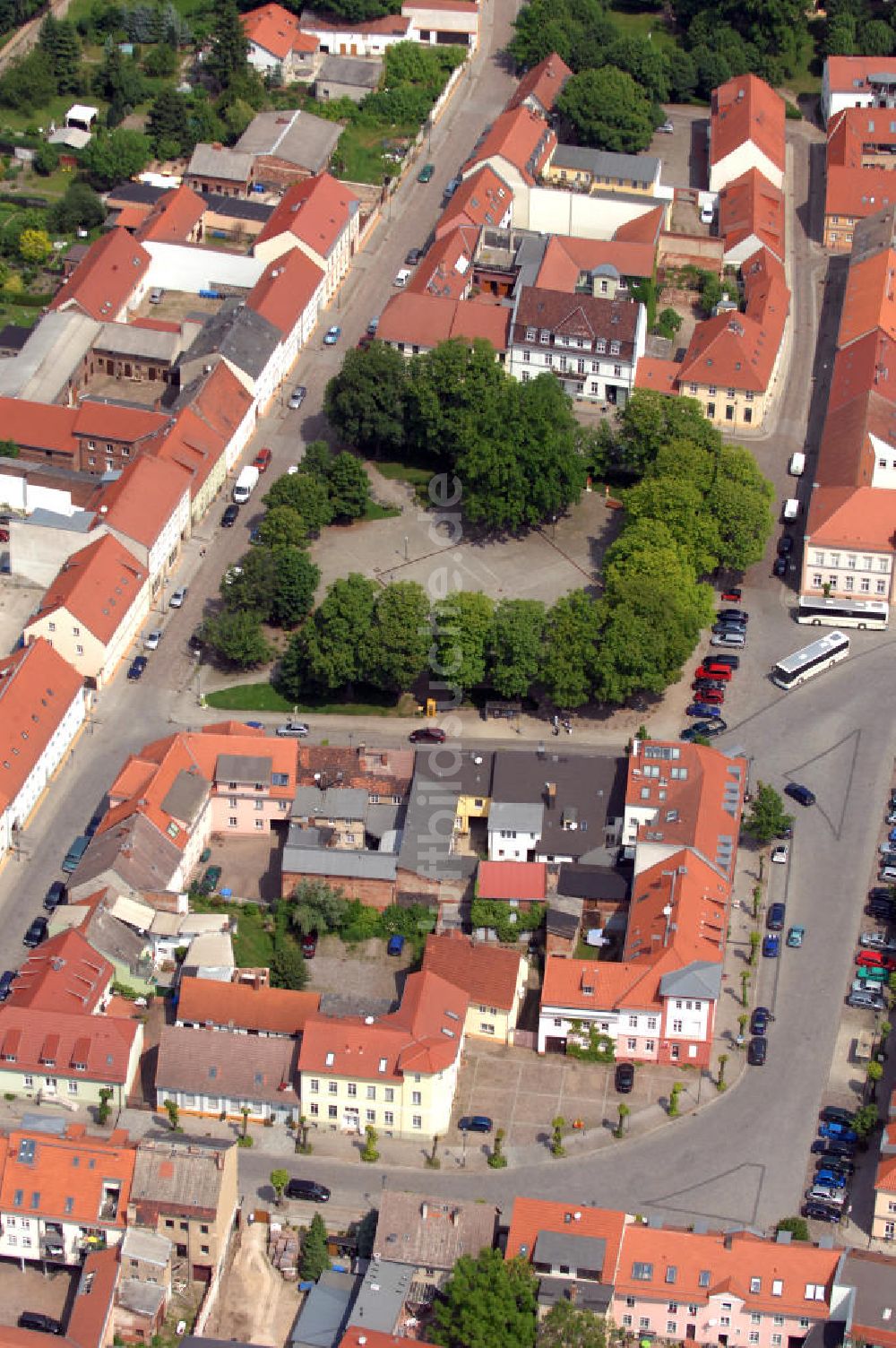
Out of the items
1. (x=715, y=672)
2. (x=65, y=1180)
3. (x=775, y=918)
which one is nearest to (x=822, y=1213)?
(x=775, y=918)

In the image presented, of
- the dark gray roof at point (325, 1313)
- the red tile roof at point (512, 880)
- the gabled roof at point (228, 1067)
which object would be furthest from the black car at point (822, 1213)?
the gabled roof at point (228, 1067)

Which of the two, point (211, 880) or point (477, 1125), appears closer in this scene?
point (477, 1125)

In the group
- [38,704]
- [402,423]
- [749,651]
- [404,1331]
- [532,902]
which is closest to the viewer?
[404,1331]

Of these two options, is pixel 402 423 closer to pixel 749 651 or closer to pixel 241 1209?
pixel 749 651

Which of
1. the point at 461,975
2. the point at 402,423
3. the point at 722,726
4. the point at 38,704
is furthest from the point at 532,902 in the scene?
the point at 402,423

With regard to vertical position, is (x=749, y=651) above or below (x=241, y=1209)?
above

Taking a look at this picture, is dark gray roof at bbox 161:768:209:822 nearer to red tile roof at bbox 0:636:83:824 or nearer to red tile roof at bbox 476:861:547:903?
red tile roof at bbox 0:636:83:824

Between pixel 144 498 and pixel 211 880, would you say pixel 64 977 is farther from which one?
pixel 144 498

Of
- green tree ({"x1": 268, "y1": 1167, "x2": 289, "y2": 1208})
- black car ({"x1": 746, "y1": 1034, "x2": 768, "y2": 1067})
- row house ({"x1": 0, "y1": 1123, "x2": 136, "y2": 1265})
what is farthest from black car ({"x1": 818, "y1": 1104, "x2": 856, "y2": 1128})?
row house ({"x1": 0, "y1": 1123, "x2": 136, "y2": 1265})
